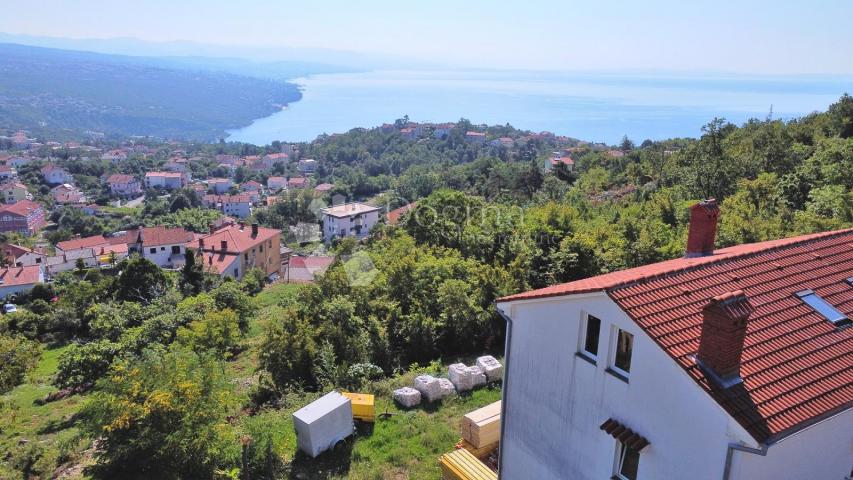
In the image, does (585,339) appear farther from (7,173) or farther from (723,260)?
(7,173)

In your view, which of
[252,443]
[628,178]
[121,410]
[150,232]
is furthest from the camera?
[150,232]

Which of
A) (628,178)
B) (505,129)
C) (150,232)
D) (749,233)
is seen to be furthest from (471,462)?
(505,129)

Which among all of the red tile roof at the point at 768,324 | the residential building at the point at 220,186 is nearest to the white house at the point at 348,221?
the red tile roof at the point at 768,324

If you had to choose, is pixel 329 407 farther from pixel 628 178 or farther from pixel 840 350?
pixel 628 178

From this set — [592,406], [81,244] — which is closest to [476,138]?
[81,244]

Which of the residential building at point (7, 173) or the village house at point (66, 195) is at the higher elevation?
the residential building at point (7, 173)

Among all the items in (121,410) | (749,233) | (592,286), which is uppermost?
(592,286)

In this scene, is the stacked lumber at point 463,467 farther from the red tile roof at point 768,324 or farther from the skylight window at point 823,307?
the skylight window at point 823,307
